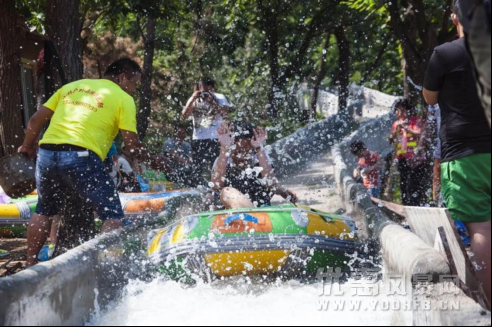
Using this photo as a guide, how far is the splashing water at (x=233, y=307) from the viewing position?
13.9ft

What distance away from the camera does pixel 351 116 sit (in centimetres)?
2972

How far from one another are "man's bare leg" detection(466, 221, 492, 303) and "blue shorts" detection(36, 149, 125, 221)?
9.81 ft

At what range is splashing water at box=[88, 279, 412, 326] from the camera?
13.9ft

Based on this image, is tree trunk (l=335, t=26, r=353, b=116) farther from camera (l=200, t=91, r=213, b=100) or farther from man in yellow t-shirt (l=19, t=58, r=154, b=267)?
man in yellow t-shirt (l=19, t=58, r=154, b=267)

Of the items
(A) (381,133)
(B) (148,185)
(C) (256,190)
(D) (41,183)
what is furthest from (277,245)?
(A) (381,133)

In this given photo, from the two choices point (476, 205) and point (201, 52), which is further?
point (201, 52)

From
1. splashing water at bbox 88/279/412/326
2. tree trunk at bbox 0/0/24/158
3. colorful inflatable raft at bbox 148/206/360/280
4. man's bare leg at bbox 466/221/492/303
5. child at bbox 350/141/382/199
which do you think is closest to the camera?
man's bare leg at bbox 466/221/492/303

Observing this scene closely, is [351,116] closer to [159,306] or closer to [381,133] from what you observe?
[381,133]

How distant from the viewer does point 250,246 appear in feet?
17.7

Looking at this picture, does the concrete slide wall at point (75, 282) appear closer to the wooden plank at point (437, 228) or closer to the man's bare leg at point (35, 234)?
the man's bare leg at point (35, 234)

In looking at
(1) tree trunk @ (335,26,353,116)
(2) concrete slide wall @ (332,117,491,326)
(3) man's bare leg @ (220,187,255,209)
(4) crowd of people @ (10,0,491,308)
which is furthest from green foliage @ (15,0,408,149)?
(2) concrete slide wall @ (332,117,491,326)

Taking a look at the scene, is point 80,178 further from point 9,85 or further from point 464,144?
point 9,85

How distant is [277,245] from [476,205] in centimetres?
182

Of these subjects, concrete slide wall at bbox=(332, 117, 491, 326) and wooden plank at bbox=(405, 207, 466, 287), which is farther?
wooden plank at bbox=(405, 207, 466, 287)
